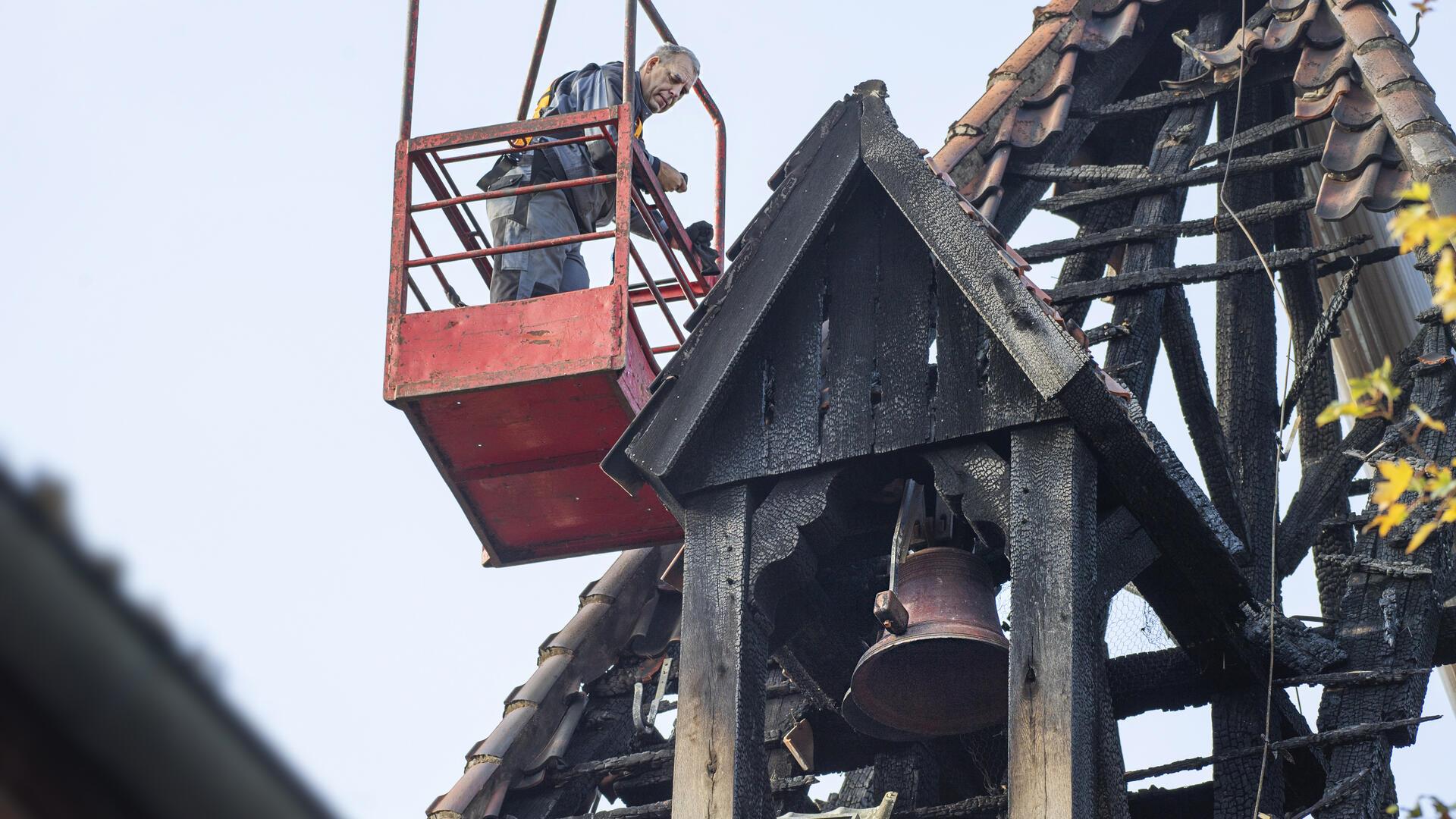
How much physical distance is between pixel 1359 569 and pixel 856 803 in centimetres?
232

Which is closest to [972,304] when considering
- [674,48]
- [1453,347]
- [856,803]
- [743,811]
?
[743,811]

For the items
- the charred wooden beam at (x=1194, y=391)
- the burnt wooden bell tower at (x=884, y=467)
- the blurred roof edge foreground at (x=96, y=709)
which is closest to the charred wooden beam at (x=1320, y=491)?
the charred wooden beam at (x=1194, y=391)

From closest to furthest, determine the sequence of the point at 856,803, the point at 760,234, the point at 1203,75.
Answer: the point at 760,234 < the point at 856,803 < the point at 1203,75

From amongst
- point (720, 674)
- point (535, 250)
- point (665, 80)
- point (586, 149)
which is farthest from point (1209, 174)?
point (720, 674)

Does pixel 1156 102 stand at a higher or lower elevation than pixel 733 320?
higher

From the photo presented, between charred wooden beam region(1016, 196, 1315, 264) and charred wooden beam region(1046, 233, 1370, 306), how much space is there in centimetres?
36

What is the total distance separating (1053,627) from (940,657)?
3.09 ft

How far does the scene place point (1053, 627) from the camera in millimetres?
5715

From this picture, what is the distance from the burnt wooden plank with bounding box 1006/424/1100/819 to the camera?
543 centimetres

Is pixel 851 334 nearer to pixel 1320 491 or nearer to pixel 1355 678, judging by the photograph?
pixel 1355 678

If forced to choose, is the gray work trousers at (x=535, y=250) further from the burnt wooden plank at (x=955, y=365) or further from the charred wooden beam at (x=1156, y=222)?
the burnt wooden plank at (x=955, y=365)

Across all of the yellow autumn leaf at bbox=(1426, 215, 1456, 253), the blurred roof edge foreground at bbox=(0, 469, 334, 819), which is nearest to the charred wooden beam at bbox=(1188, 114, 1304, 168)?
the yellow autumn leaf at bbox=(1426, 215, 1456, 253)

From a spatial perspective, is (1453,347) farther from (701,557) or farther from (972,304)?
A: (701,557)

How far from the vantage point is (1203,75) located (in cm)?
995
